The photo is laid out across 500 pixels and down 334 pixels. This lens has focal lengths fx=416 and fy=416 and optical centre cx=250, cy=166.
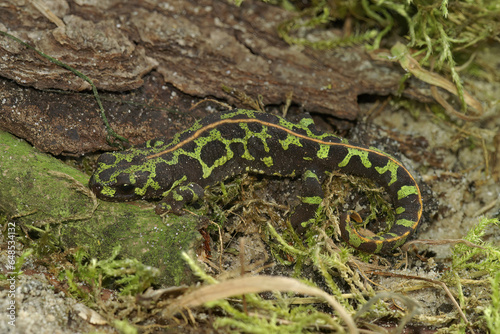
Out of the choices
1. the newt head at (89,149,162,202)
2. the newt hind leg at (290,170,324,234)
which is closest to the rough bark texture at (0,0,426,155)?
the newt head at (89,149,162,202)

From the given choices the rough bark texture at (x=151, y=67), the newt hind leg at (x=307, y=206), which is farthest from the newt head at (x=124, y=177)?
the newt hind leg at (x=307, y=206)

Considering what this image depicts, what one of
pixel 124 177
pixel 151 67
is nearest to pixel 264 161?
pixel 124 177

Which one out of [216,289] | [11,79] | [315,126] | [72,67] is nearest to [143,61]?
[72,67]

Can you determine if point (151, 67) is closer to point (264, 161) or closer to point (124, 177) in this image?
point (124, 177)

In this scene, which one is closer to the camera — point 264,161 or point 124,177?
point 124,177

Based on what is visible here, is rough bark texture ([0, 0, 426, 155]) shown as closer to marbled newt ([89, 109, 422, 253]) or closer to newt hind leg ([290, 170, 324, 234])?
marbled newt ([89, 109, 422, 253])

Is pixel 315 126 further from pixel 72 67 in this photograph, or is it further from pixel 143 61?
pixel 72 67
